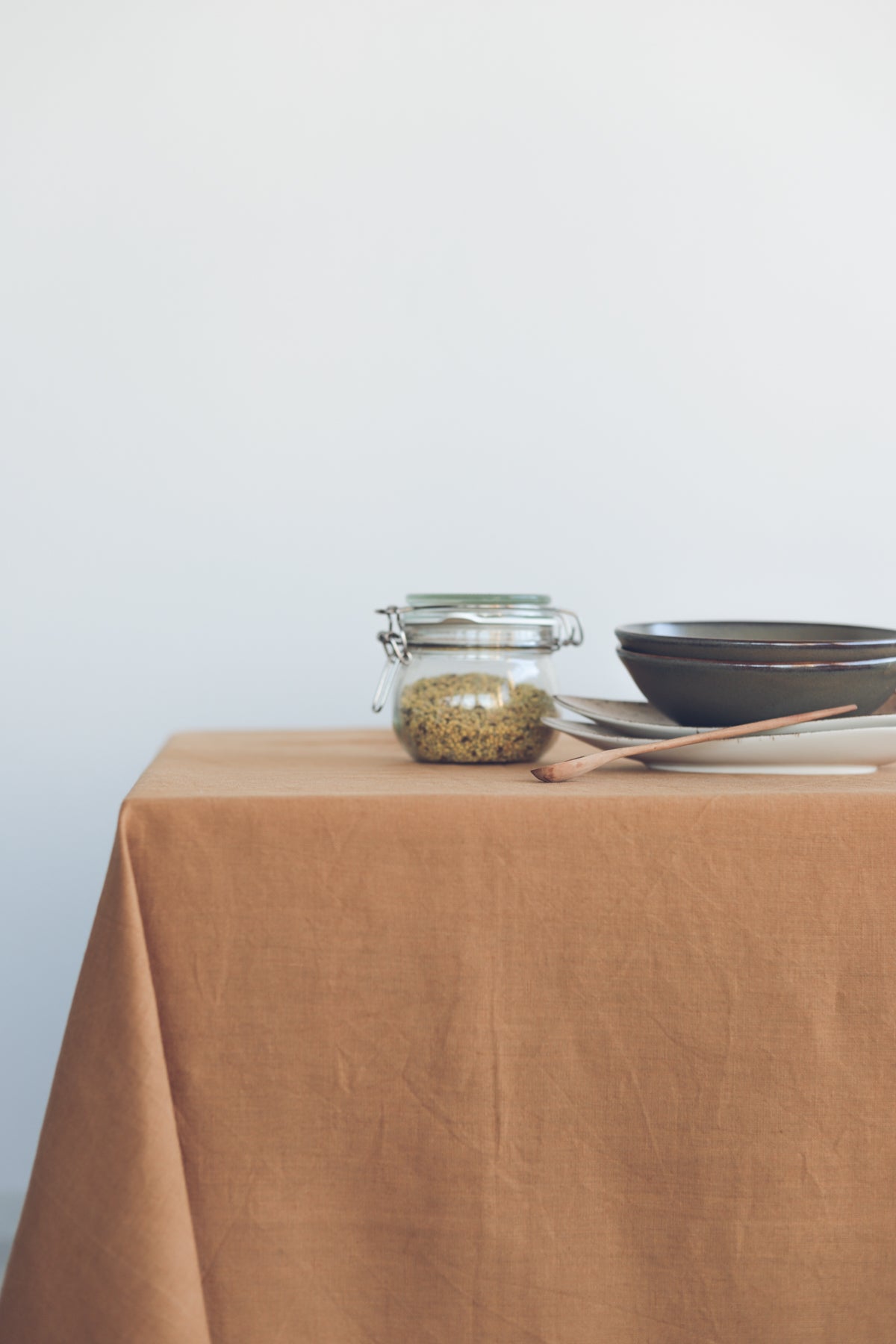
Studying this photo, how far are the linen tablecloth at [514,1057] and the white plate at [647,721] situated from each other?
165 millimetres

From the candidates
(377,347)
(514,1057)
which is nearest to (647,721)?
(514,1057)

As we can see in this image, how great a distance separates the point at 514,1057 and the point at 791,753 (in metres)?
0.36

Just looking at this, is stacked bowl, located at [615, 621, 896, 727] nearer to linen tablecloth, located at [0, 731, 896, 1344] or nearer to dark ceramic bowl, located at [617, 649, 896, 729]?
dark ceramic bowl, located at [617, 649, 896, 729]

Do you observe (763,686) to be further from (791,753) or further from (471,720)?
(471,720)

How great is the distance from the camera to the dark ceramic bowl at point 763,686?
0.95 meters

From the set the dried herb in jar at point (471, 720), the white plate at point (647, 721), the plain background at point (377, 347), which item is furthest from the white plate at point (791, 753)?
the plain background at point (377, 347)

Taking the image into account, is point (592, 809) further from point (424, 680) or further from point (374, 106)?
point (374, 106)

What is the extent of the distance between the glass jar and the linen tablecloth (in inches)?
10.3

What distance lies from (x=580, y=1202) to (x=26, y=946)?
3.59 feet

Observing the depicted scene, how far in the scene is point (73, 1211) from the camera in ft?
2.28

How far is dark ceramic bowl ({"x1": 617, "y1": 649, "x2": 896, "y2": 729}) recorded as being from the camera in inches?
37.2

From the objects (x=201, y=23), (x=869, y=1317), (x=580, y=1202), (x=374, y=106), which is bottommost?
(x=869, y=1317)

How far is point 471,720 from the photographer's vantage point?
1.03m

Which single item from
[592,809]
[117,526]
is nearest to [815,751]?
[592,809]
